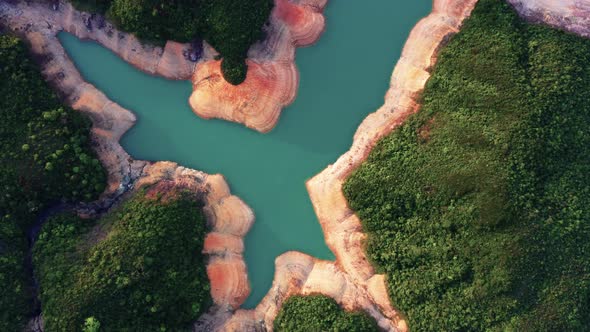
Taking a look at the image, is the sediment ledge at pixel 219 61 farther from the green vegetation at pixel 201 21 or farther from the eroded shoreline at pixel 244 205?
the green vegetation at pixel 201 21

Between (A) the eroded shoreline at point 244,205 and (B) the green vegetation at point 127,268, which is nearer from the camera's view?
(B) the green vegetation at point 127,268

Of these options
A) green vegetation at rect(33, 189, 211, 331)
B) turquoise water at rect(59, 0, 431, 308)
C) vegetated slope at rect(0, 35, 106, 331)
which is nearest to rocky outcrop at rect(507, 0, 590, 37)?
turquoise water at rect(59, 0, 431, 308)

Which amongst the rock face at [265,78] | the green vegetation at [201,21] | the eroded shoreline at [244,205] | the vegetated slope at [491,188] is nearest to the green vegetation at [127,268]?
the eroded shoreline at [244,205]

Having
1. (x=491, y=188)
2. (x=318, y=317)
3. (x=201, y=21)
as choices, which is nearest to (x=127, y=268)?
(x=318, y=317)

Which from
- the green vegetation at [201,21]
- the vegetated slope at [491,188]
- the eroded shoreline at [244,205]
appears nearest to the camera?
the vegetated slope at [491,188]

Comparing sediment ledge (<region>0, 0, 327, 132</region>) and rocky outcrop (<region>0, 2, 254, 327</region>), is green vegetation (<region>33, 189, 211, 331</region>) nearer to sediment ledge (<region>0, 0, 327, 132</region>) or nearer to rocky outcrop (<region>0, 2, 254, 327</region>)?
rocky outcrop (<region>0, 2, 254, 327</region>)

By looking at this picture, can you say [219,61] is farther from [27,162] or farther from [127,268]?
[127,268]

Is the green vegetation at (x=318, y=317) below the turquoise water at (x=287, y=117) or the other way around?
below

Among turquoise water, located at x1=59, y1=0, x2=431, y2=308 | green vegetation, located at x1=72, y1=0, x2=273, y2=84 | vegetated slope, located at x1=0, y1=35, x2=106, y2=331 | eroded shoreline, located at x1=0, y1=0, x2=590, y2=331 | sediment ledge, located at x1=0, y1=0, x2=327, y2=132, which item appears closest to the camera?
vegetated slope, located at x1=0, y1=35, x2=106, y2=331
